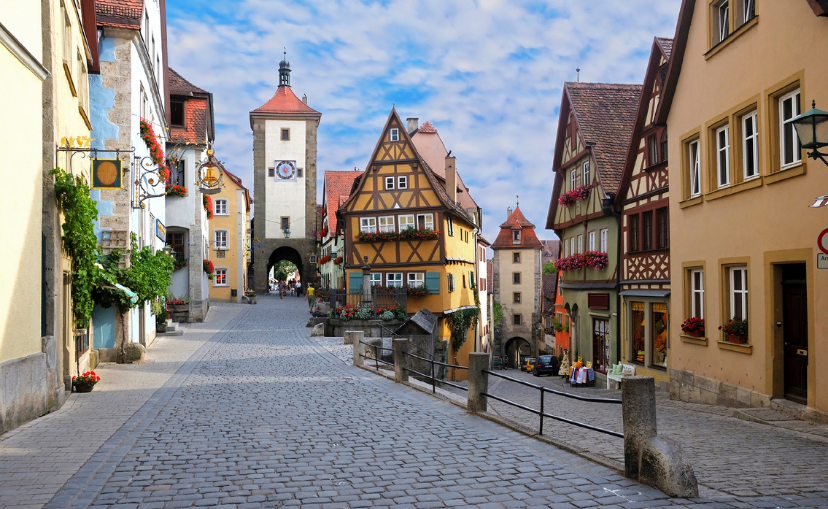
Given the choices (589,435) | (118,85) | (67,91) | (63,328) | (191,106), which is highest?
(191,106)

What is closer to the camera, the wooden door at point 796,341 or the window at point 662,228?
the wooden door at point 796,341

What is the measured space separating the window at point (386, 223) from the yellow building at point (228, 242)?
17.7m

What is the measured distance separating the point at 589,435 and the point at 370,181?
24.8 metres

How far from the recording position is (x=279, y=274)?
10588cm

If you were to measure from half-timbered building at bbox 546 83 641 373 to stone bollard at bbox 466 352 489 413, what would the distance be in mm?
12485

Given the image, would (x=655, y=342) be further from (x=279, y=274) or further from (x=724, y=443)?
(x=279, y=274)

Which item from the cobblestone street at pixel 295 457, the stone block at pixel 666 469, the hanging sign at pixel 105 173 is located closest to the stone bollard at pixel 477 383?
the cobblestone street at pixel 295 457

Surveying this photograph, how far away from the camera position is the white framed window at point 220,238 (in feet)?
162

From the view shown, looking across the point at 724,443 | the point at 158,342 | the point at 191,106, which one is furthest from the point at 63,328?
the point at 191,106

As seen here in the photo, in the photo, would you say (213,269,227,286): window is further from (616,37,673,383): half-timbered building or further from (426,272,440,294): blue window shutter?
(616,37,673,383): half-timbered building

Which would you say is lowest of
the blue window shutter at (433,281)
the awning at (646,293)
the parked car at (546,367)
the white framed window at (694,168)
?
the parked car at (546,367)

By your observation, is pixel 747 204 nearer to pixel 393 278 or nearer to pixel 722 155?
pixel 722 155

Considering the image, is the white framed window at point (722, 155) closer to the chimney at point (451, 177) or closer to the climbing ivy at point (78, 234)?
the climbing ivy at point (78, 234)

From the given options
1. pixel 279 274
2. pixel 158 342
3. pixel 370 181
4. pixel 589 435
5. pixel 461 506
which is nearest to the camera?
pixel 461 506
